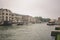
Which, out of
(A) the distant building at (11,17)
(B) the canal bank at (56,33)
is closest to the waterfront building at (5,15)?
(A) the distant building at (11,17)

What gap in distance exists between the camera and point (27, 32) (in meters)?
1.85

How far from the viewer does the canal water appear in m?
1.82

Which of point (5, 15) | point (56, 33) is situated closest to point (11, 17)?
point (5, 15)

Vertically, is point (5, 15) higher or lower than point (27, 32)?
higher

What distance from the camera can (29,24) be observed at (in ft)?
6.19

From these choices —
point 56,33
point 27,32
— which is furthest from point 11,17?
point 56,33

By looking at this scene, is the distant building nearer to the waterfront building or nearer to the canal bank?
the waterfront building

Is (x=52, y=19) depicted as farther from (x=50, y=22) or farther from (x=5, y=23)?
(x=5, y=23)

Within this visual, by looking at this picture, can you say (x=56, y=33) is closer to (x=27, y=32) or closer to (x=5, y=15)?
(x=27, y=32)

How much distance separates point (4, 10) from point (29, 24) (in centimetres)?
44

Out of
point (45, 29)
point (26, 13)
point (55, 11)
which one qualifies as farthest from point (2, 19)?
point (55, 11)

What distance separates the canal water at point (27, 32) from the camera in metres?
1.82

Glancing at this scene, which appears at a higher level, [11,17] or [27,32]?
[11,17]

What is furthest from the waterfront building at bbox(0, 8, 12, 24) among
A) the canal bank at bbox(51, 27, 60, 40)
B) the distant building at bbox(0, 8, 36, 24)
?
the canal bank at bbox(51, 27, 60, 40)
